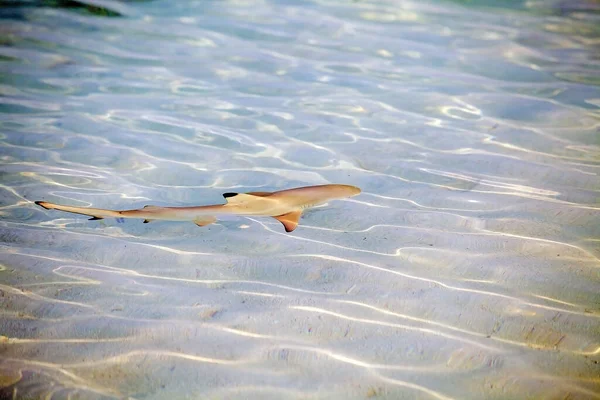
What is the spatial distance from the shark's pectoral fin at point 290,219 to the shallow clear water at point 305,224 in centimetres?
9

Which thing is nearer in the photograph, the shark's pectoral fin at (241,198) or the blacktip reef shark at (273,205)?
the blacktip reef shark at (273,205)

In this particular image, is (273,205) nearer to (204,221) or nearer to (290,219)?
(290,219)

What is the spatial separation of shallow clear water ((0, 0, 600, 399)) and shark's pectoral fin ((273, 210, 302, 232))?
0.09 meters

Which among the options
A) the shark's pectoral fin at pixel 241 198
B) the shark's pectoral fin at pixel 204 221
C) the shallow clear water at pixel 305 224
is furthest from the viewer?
the shark's pectoral fin at pixel 241 198

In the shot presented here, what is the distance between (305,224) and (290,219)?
0.61 feet

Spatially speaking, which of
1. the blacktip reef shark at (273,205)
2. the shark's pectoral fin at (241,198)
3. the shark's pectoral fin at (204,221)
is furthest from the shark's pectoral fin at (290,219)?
the shark's pectoral fin at (204,221)

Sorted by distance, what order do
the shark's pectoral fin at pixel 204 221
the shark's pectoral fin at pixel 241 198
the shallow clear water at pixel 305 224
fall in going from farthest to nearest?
the shark's pectoral fin at pixel 241 198
the shark's pectoral fin at pixel 204 221
the shallow clear water at pixel 305 224

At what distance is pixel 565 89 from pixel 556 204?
2.53 m

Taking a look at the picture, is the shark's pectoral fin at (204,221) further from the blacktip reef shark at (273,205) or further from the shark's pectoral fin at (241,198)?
the shark's pectoral fin at (241,198)

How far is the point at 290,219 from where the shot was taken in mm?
3182

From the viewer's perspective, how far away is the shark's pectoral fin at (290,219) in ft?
10.2

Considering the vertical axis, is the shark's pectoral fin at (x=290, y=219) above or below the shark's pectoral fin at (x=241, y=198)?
below

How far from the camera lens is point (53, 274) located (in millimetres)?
2855

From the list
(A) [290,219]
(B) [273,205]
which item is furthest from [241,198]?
(A) [290,219]
